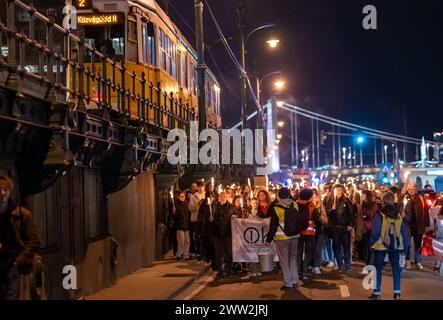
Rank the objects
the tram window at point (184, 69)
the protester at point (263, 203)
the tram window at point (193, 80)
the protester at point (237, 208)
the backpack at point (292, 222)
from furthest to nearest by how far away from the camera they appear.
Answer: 1. the tram window at point (193, 80)
2. the tram window at point (184, 69)
3. the protester at point (263, 203)
4. the protester at point (237, 208)
5. the backpack at point (292, 222)

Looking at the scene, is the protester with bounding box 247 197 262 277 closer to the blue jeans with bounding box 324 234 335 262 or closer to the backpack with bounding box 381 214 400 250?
the blue jeans with bounding box 324 234 335 262

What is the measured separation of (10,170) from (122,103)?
403cm

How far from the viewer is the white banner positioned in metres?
14.8

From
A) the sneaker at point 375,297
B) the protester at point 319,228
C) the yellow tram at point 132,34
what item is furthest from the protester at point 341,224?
the yellow tram at point 132,34

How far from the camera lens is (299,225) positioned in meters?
12.2

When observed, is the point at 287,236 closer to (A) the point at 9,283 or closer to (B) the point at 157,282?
(B) the point at 157,282

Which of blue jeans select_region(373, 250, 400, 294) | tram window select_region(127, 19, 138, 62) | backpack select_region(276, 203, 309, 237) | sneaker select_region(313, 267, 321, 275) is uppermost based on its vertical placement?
tram window select_region(127, 19, 138, 62)

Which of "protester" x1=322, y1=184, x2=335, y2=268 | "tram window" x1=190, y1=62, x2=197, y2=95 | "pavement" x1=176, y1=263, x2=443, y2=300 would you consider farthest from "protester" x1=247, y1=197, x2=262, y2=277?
"tram window" x1=190, y1=62, x2=197, y2=95

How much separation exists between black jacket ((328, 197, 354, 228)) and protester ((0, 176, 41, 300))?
28.4 feet

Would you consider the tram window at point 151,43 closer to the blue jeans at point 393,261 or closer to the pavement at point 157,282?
the pavement at point 157,282

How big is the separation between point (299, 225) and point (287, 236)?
30cm

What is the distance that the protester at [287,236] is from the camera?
476 inches
